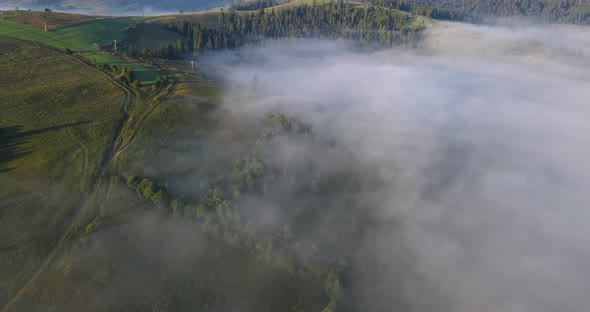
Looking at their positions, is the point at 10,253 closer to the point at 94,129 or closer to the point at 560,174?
the point at 94,129

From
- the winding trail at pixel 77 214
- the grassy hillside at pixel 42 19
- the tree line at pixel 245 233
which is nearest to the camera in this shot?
the winding trail at pixel 77 214

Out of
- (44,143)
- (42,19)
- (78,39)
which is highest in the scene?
(42,19)

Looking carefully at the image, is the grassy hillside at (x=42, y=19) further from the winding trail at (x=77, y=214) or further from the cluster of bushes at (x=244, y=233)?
the cluster of bushes at (x=244, y=233)

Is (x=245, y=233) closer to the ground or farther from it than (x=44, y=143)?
closer to the ground

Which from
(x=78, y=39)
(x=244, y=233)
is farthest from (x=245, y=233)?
(x=78, y=39)

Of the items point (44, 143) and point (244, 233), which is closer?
point (244, 233)

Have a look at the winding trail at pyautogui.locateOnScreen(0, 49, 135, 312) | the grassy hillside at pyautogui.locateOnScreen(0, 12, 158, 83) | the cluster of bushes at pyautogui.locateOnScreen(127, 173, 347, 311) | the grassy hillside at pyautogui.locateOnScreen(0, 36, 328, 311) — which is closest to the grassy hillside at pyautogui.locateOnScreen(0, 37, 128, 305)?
the grassy hillside at pyautogui.locateOnScreen(0, 36, 328, 311)

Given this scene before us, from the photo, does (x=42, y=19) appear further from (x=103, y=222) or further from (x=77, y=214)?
(x=103, y=222)

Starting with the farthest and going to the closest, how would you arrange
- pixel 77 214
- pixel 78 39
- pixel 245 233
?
pixel 78 39 → pixel 245 233 → pixel 77 214

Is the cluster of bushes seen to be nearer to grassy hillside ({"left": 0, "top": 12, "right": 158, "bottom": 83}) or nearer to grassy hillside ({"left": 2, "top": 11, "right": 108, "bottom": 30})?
grassy hillside ({"left": 0, "top": 12, "right": 158, "bottom": 83})

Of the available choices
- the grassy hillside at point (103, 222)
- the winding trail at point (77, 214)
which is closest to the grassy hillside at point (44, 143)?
the grassy hillside at point (103, 222)

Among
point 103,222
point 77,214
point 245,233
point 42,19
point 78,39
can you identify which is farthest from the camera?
point 42,19

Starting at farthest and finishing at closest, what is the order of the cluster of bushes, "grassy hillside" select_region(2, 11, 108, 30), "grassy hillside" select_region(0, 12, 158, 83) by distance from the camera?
"grassy hillside" select_region(2, 11, 108, 30) → "grassy hillside" select_region(0, 12, 158, 83) → the cluster of bushes
